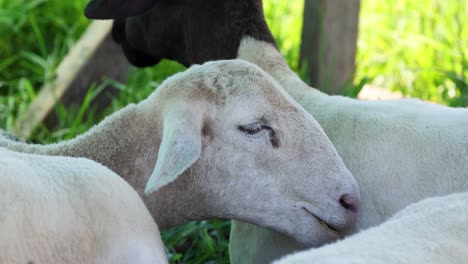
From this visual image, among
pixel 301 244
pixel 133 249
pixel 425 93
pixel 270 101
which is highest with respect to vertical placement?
pixel 270 101

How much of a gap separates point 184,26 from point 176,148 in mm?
1686

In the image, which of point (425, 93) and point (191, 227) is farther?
point (425, 93)

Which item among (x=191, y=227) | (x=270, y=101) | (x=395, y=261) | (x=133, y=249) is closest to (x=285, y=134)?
(x=270, y=101)

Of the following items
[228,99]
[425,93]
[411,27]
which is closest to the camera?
[228,99]

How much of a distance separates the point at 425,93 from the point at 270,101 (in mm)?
3093

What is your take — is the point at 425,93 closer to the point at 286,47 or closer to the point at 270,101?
the point at 286,47

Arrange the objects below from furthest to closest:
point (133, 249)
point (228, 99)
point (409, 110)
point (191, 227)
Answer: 1. point (191, 227)
2. point (409, 110)
3. point (228, 99)
4. point (133, 249)

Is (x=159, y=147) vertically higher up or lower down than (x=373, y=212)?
higher up

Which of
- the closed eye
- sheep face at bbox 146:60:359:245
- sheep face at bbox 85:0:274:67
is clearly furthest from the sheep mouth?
sheep face at bbox 85:0:274:67

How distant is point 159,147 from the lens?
311 centimetres

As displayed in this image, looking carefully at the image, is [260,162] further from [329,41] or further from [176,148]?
[329,41]

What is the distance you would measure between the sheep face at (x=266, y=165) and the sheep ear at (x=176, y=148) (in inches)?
3.2

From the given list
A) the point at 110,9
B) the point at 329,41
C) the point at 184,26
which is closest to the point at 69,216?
the point at 110,9

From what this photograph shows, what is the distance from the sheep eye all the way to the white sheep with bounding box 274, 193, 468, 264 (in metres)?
0.63
